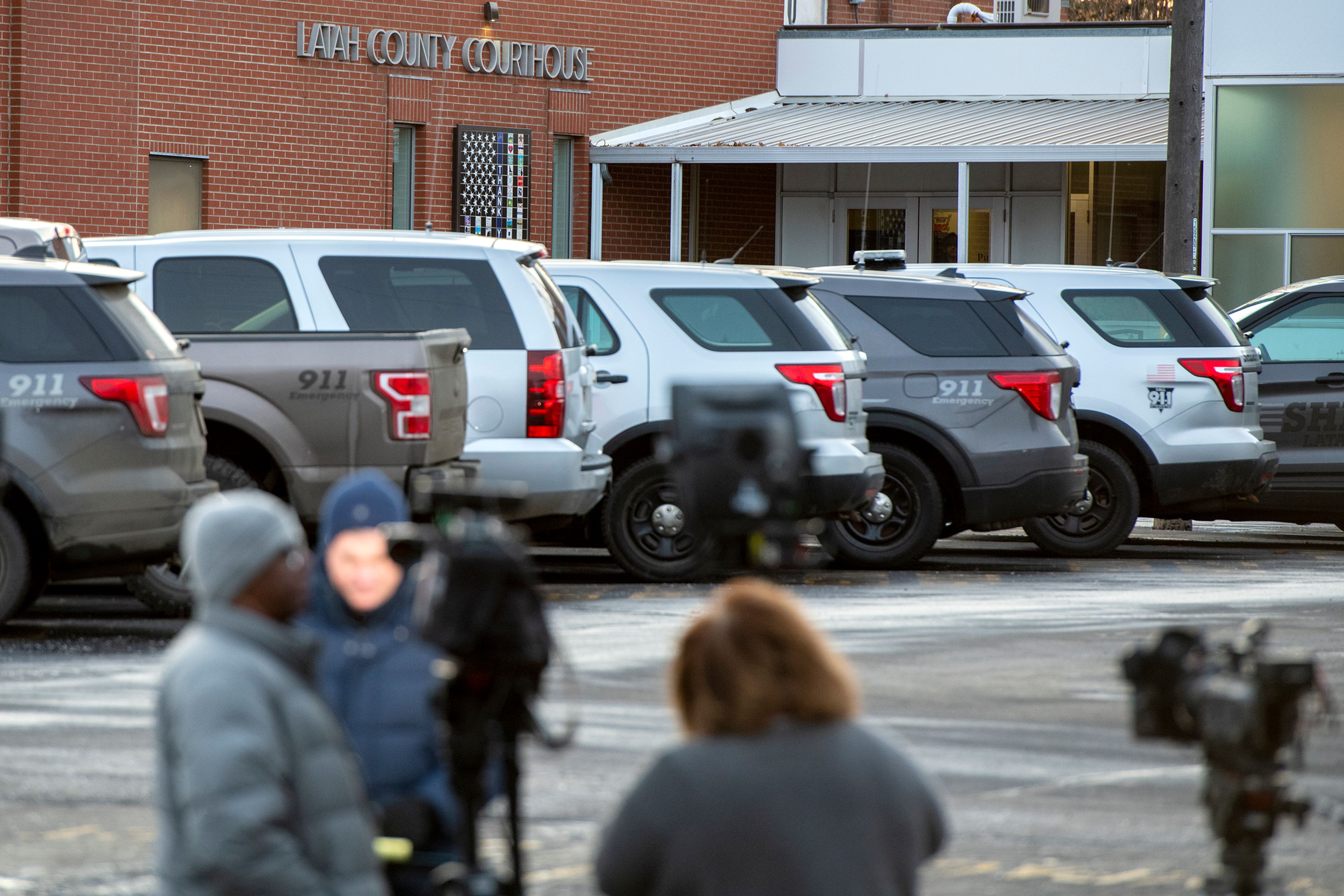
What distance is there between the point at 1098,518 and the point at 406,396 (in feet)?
19.1

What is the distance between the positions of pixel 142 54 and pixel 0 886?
61.9 ft

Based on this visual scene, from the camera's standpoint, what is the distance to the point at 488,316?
11.9 metres

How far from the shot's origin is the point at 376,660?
4.68m

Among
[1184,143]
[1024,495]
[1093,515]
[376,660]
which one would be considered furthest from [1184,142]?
[376,660]

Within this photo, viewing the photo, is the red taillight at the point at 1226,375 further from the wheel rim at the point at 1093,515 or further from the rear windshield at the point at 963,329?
the rear windshield at the point at 963,329

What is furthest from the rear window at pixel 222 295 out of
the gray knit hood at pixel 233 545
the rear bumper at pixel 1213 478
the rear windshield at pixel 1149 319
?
the gray knit hood at pixel 233 545

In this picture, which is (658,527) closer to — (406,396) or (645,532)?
(645,532)

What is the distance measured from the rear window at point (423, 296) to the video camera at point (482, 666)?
7.76 metres

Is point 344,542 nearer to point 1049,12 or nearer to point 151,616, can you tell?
point 151,616

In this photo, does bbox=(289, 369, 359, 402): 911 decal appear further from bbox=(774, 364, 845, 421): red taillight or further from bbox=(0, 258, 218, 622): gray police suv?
bbox=(774, 364, 845, 421): red taillight

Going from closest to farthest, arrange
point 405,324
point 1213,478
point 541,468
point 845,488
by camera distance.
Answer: point 541,468 < point 405,324 < point 845,488 < point 1213,478

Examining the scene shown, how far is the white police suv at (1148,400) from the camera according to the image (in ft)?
47.8

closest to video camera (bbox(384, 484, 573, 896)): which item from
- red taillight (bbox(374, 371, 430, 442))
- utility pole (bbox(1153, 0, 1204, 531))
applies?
red taillight (bbox(374, 371, 430, 442))

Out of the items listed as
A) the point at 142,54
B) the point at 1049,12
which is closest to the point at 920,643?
the point at 142,54
